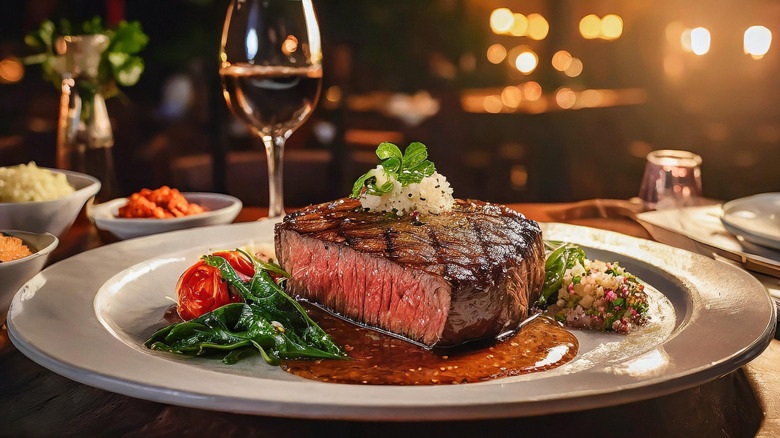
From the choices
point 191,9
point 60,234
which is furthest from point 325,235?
point 191,9

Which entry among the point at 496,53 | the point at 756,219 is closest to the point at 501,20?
the point at 496,53

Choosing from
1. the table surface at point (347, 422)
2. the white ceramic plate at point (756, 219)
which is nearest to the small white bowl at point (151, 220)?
the table surface at point (347, 422)

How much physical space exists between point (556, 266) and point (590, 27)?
26.9ft

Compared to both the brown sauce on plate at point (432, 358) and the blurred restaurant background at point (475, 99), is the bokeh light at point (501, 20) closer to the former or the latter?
the blurred restaurant background at point (475, 99)

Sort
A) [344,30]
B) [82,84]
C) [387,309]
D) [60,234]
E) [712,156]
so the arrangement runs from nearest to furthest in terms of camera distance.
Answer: [387,309], [60,234], [82,84], [344,30], [712,156]

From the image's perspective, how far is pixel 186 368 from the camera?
4.87 feet

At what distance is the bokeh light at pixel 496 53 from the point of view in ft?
31.5

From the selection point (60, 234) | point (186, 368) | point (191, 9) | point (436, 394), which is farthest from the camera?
point (191, 9)

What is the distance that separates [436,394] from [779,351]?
1130 mm

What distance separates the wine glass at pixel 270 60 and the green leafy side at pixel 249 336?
1077 millimetres

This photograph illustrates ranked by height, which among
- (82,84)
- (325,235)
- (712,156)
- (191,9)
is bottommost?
(712,156)

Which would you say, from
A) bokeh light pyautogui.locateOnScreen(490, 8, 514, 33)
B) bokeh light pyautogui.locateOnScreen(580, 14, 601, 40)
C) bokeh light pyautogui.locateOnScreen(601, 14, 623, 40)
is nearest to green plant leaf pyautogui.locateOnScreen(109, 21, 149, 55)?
bokeh light pyautogui.locateOnScreen(490, 8, 514, 33)

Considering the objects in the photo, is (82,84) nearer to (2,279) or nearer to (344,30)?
(2,279)

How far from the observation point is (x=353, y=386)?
1437mm
